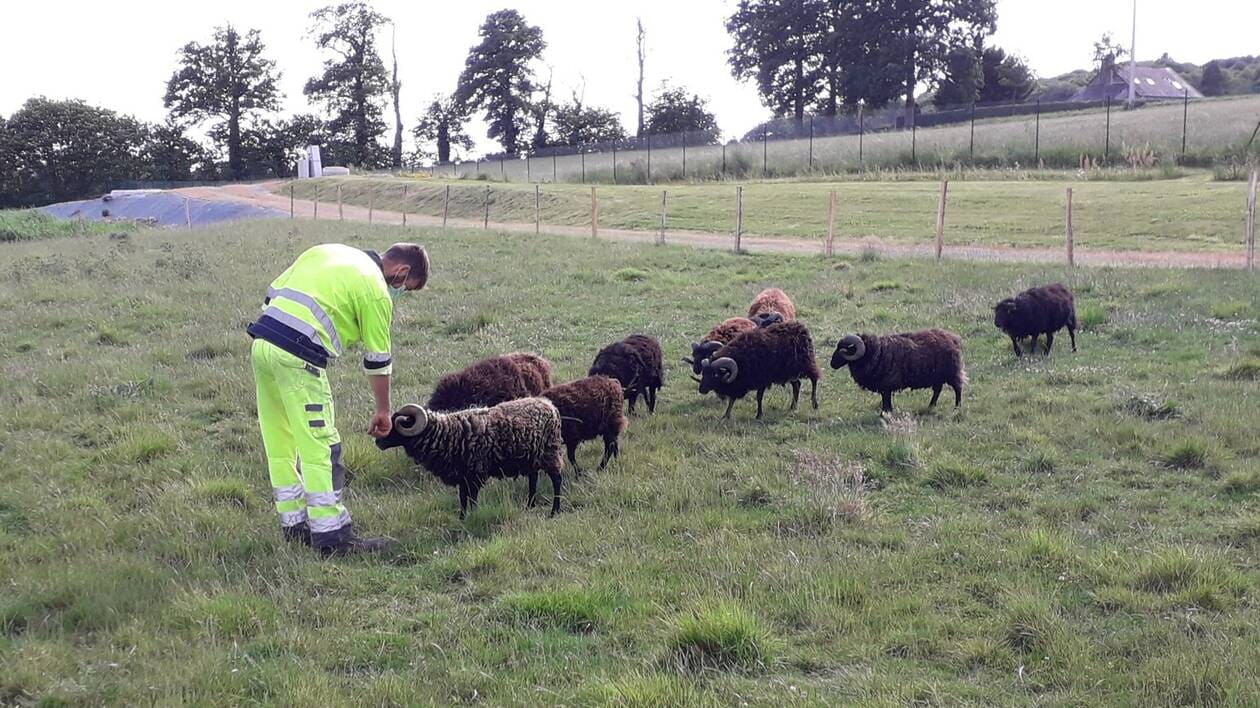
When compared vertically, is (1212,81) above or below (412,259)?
above

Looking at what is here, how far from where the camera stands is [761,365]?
10500 millimetres

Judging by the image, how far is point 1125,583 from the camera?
5793 mm

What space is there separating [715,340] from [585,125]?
77.8 metres

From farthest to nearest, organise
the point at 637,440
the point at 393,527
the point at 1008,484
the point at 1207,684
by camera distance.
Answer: the point at 637,440, the point at 1008,484, the point at 393,527, the point at 1207,684

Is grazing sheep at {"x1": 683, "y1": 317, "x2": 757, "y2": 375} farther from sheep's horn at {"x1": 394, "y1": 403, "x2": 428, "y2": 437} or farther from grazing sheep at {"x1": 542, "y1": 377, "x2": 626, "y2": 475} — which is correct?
sheep's horn at {"x1": 394, "y1": 403, "x2": 428, "y2": 437}

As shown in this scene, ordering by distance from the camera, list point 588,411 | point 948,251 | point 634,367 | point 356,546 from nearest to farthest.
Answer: point 356,546 < point 588,411 < point 634,367 < point 948,251

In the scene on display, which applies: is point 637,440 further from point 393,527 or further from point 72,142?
point 72,142

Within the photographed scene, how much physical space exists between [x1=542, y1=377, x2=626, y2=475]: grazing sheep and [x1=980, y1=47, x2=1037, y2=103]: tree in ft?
250

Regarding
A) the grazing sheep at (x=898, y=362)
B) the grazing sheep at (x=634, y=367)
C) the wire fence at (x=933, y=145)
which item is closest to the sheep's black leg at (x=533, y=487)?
the grazing sheep at (x=634, y=367)

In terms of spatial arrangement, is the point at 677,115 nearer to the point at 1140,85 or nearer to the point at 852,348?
the point at 1140,85

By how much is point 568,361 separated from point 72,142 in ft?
253

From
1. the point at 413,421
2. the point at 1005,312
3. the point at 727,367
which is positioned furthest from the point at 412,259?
the point at 1005,312

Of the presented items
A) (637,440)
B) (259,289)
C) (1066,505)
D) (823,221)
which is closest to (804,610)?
(1066,505)

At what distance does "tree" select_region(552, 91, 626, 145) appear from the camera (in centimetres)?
8662
